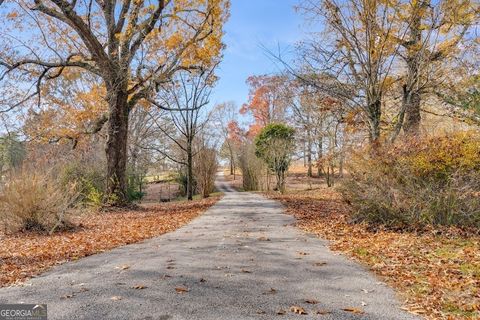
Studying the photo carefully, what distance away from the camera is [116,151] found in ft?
50.9

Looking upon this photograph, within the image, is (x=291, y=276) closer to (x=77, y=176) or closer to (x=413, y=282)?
(x=413, y=282)

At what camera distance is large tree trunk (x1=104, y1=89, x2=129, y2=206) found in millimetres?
15344

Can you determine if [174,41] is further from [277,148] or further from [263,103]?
[263,103]

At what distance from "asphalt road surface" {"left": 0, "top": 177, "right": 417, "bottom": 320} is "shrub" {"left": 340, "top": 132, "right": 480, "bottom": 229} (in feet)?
6.76

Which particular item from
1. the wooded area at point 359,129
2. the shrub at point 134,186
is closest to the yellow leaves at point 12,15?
the wooded area at point 359,129

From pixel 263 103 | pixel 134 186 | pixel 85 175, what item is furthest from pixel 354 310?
pixel 263 103

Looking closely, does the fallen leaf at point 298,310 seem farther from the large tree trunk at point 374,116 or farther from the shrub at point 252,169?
the shrub at point 252,169

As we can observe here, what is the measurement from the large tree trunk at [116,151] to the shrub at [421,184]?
951 centimetres

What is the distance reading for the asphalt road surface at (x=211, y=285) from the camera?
3908 mm

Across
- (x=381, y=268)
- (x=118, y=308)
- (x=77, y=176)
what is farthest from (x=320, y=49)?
(x=77, y=176)

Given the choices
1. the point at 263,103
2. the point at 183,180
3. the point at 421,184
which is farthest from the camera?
the point at 263,103

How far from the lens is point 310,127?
29.8m

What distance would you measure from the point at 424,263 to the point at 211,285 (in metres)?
3.19

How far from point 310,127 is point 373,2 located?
19.7m
